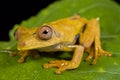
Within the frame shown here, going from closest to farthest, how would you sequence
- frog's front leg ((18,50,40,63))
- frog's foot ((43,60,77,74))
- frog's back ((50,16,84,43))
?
frog's foot ((43,60,77,74)) → frog's front leg ((18,50,40,63)) → frog's back ((50,16,84,43))

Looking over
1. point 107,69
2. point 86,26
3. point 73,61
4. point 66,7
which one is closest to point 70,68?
point 73,61

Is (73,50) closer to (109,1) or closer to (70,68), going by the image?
(70,68)

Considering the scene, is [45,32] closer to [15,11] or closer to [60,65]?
[60,65]

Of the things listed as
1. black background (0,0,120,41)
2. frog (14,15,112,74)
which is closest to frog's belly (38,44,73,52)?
frog (14,15,112,74)

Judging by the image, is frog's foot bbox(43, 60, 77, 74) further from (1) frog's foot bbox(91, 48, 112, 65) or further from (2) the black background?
(2) the black background

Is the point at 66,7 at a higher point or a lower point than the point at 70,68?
higher

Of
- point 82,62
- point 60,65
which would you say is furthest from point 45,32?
point 82,62
